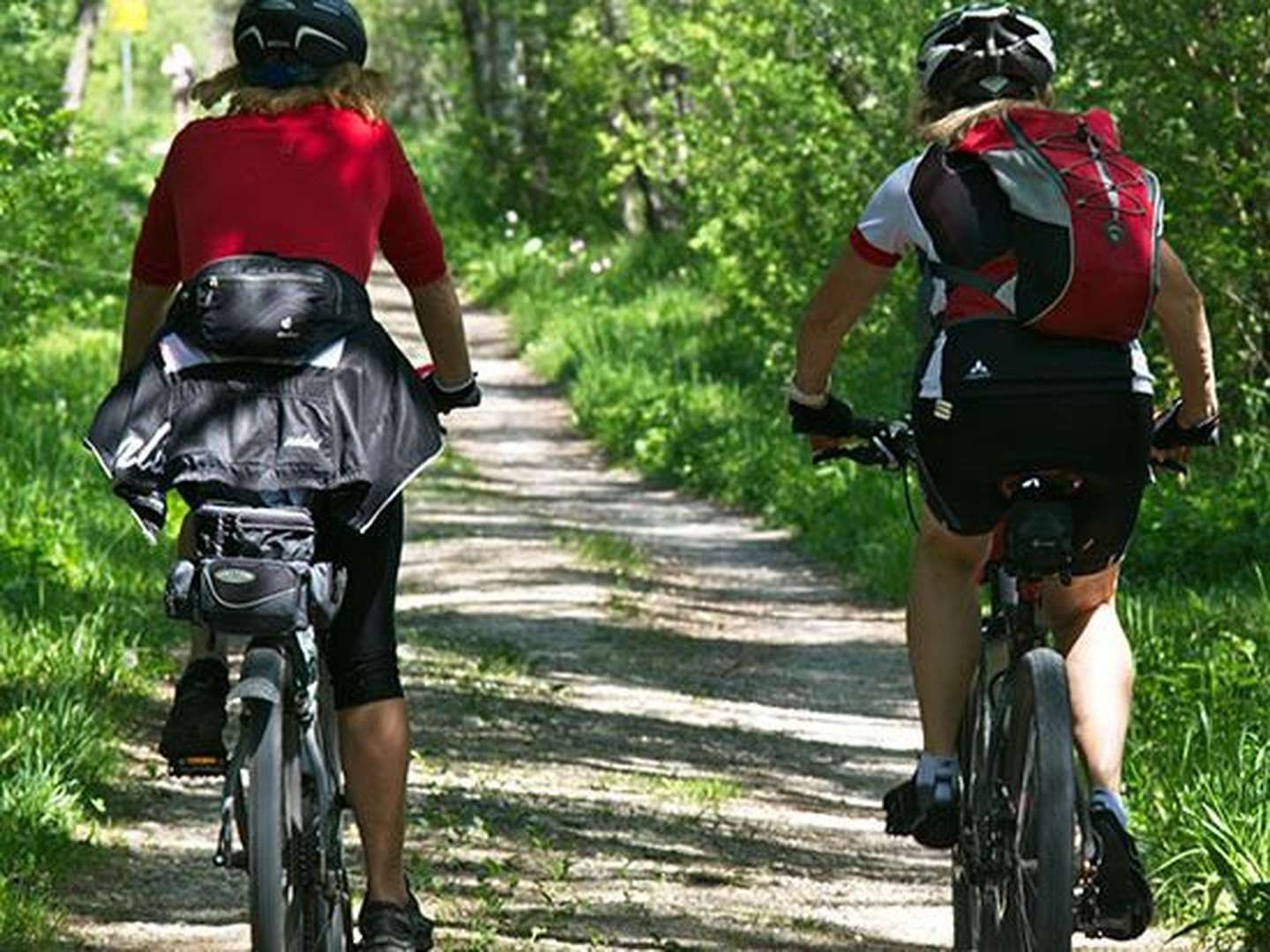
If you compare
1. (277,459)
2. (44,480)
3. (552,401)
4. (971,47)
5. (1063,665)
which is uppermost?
(971,47)

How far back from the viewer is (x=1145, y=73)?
42.2ft

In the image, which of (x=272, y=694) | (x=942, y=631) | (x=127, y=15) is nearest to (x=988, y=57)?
(x=942, y=631)

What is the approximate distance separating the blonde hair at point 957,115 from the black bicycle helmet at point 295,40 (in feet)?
3.40

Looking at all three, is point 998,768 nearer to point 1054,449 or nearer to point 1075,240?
point 1054,449

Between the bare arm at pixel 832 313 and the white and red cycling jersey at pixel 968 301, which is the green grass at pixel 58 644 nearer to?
the bare arm at pixel 832 313

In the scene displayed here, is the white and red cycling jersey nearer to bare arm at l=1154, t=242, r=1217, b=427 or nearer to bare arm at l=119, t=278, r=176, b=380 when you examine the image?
bare arm at l=1154, t=242, r=1217, b=427

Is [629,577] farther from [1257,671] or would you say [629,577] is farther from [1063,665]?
[1063,665]

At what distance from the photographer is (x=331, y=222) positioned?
5242 mm

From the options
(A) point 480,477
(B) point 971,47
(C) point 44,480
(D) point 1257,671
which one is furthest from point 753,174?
(B) point 971,47

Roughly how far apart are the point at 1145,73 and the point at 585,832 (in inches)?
239

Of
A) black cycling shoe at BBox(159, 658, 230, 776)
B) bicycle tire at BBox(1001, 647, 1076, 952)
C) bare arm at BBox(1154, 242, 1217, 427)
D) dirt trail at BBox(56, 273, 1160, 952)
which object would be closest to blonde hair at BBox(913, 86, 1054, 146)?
bare arm at BBox(1154, 242, 1217, 427)

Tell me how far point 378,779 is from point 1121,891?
4.38ft

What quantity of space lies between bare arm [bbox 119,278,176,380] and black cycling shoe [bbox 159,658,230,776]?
62 centimetres

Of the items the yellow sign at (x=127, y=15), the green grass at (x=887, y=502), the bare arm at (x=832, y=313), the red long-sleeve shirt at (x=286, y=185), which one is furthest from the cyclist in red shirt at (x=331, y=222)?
the yellow sign at (x=127, y=15)
